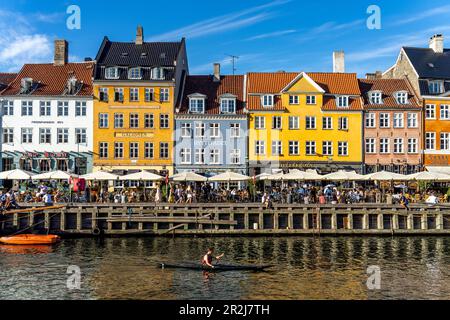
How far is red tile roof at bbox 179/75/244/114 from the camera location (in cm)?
5991

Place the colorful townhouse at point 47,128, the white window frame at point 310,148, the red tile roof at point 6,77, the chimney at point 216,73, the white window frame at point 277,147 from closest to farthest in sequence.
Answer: the colorful townhouse at point 47,128 < the white window frame at point 277,147 < the white window frame at point 310,148 < the red tile roof at point 6,77 < the chimney at point 216,73

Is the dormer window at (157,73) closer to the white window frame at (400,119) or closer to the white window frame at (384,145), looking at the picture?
the white window frame at (384,145)

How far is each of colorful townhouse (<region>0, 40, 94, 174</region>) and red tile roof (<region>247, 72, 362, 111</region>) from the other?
729 inches

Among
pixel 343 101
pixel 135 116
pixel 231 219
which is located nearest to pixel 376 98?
pixel 343 101

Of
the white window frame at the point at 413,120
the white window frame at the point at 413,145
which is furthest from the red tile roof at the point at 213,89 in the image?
the white window frame at the point at 413,145

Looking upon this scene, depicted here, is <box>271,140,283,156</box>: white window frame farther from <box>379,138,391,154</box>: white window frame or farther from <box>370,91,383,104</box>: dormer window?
<box>370,91,383,104</box>: dormer window

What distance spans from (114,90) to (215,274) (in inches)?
1442

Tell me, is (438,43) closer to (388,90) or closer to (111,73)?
(388,90)

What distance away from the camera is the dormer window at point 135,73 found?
59.0 metres

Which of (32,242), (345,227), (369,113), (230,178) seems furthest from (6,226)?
(369,113)

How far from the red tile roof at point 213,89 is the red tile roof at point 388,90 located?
1443cm

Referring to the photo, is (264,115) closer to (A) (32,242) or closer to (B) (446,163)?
(B) (446,163)

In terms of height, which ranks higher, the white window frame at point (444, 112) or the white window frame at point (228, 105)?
the white window frame at point (228, 105)
